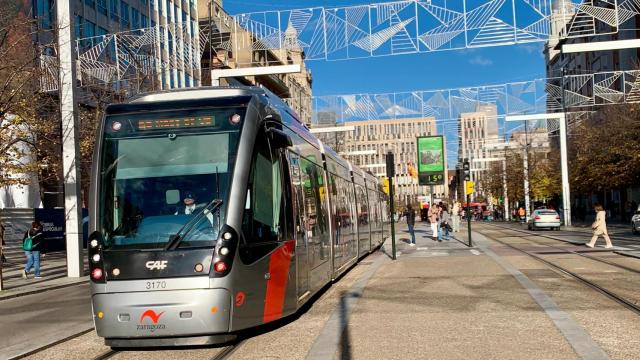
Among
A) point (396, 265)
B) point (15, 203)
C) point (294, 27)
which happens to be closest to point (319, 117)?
point (294, 27)

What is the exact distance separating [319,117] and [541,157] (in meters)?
40.0

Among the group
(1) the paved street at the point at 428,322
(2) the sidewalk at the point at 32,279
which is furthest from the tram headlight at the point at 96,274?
(2) the sidewalk at the point at 32,279

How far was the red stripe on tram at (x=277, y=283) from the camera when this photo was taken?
8.05 meters

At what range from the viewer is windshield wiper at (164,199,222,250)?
7.38 metres

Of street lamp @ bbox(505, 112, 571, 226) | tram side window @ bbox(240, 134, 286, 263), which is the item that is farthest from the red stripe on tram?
street lamp @ bbox(505, 112, 571, 226)

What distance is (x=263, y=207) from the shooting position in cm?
816

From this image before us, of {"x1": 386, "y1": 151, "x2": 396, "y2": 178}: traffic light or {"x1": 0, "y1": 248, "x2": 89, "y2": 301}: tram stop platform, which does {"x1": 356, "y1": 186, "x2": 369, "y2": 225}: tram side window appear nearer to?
{"x1": 386, "y1": 151, "x2": 396, "y2": 178}: traffic light

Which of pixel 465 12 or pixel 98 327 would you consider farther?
pixel 465 12

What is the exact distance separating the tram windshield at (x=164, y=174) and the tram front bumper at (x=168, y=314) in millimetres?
577

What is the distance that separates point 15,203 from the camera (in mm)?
→ 32656

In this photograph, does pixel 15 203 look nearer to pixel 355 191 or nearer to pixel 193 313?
pixel 355 191

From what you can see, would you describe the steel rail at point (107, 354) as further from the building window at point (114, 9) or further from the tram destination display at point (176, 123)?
the building window at point (114, 9)

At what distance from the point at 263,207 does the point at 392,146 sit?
9060 centimetres

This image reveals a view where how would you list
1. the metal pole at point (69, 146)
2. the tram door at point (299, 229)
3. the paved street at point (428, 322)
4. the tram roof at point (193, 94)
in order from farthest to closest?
the metal pole at point (69, 146) < the tram door at point (299, 229) < the tram roof at point (193, 94) < the paved street at point (428, 322)
